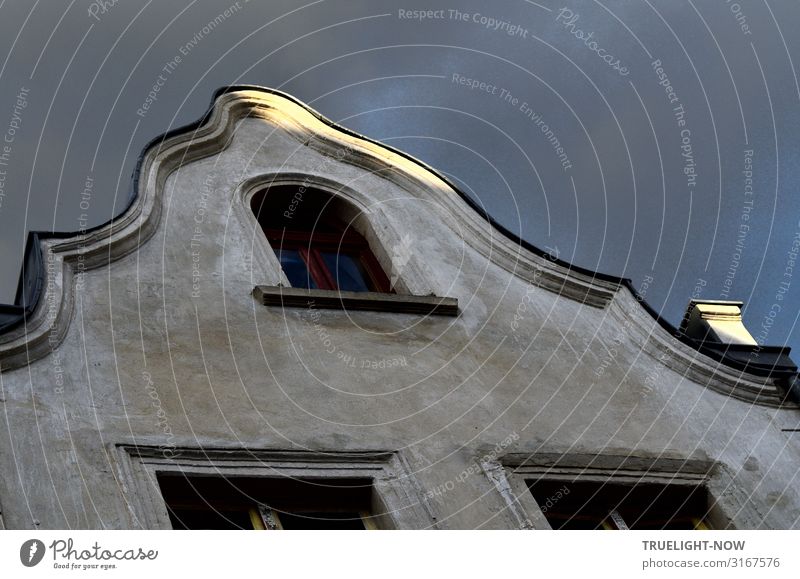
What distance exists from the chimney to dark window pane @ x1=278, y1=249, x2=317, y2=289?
3.55 m

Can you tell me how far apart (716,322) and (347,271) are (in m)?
3.49

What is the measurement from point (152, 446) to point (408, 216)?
4796 millimetres

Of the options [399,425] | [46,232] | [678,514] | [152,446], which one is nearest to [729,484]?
[678,514]

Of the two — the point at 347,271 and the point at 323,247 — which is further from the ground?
the point at 323,247

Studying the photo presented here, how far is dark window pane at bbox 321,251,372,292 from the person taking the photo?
13055mm

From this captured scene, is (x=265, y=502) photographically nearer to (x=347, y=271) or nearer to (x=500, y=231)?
(x=347, y=271)

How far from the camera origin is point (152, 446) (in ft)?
30.6

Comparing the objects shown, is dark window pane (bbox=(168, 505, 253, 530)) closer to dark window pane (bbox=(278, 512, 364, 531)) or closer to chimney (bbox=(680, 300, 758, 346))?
dark window pane (bbox=(278, 512, 364, 531))

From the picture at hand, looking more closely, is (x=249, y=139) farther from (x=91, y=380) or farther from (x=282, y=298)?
(x=91, y=380)

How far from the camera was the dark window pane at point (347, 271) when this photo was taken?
1305 cm

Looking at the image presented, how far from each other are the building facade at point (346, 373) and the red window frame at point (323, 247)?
0.08 ft

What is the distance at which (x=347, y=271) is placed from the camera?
13312 mm

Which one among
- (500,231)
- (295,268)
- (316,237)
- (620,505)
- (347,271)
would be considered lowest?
(620,505)

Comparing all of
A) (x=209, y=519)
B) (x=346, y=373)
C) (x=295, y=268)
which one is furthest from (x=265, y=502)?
(x=295, y=268)
